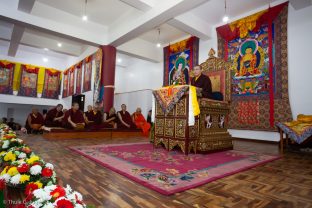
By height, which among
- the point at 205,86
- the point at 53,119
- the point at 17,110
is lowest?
the point at 53,119

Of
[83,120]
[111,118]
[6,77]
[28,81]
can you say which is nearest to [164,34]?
[111,118]

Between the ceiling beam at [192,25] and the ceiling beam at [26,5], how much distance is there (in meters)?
3.75

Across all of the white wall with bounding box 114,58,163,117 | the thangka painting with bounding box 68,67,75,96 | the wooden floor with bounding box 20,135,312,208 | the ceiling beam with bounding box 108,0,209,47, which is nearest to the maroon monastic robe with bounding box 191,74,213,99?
the wooden floor with bounding box 20,135,312,208

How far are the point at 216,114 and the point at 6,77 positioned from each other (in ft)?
36.5

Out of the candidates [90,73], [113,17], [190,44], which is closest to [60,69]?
[90,73]

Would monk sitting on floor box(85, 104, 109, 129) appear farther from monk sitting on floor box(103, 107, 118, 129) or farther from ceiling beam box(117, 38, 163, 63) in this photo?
ceiling beam box(117, 38, 163, 63)

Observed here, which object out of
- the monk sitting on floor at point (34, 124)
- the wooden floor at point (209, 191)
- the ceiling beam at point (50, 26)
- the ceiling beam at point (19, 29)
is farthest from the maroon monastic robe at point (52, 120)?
the wooden floor at point (209, 191)

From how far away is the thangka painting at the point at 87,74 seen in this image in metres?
8.71

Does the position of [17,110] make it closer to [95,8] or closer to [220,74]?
[95,8]

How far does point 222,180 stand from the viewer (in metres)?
1.76

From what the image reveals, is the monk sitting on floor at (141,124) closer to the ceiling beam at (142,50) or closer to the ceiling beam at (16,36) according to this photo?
the ceiling beam at (142,50)

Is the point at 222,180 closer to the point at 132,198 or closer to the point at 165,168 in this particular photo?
the point at 165,168

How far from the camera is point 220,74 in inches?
153

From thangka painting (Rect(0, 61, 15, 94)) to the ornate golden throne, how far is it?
10.5 metres
